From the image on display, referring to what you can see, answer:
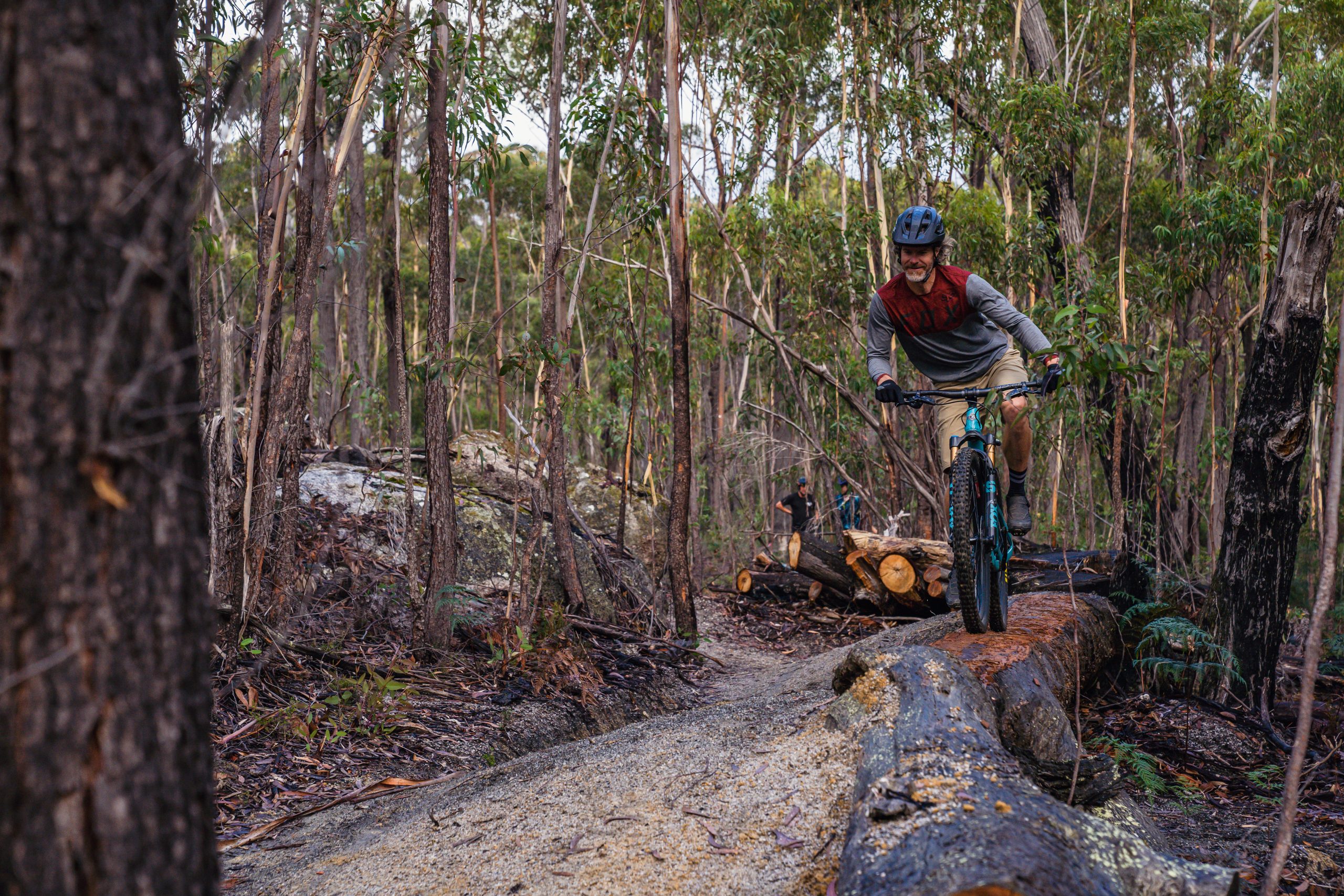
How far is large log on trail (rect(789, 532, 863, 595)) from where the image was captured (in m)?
9.20

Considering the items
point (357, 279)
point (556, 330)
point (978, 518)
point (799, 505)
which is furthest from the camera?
point (357, 279)

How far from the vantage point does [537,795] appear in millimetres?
3115

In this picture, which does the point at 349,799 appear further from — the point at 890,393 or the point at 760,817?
the point at 890,393

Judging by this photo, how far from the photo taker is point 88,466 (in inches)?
47.4

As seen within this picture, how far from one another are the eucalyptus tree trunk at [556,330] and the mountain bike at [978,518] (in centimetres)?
250

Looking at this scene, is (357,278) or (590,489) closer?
(590,489)

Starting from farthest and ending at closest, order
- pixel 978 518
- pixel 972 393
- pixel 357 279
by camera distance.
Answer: pixel 357 279, pixel 972 393, pixel 978 518

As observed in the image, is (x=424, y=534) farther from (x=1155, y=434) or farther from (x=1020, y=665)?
(x=1155, y=434)

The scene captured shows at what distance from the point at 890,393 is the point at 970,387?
58cm


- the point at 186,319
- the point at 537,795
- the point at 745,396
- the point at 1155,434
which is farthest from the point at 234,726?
the point at 1155,434

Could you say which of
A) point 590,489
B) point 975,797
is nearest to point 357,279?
point 590,489

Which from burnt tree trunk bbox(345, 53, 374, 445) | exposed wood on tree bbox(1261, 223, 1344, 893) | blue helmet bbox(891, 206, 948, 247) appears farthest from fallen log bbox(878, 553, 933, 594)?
burnt tree trunk bbox(345, 53, 374, 445)

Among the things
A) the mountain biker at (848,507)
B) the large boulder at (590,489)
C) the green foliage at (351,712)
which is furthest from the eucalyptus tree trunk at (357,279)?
the green foliage at (351,712)

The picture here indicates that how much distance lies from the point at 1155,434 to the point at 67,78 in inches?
844
